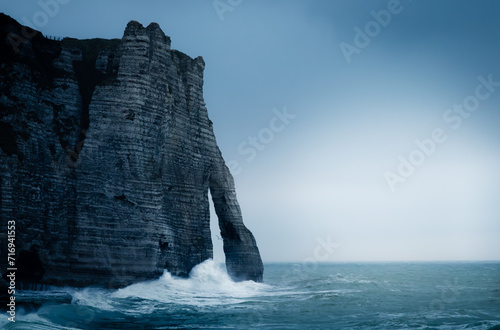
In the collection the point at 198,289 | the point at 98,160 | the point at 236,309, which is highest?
the point at 98,160

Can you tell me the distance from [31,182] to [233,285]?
17.5 m

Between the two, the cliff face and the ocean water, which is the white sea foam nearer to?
the ocean water

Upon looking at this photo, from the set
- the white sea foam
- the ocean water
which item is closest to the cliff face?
the white sea foam

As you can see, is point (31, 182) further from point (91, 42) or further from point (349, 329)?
point (349, 329)

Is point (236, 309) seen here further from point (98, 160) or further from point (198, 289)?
point (98, 160)

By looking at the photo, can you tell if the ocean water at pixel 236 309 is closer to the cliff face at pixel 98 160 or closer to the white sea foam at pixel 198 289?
the white sea foam at pixel 198 289

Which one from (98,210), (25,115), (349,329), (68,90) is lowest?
(349,329)

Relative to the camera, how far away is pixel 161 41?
122 feet

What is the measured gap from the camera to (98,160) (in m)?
32.8

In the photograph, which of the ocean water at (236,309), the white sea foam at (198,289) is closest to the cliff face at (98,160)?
the white sea foam at (198,289)

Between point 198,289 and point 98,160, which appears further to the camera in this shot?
point 198,289

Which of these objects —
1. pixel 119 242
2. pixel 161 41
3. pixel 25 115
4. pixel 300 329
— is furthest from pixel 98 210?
pixel 300 329

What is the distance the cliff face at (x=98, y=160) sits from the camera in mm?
29953

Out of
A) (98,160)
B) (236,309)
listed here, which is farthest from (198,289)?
(98,160)
